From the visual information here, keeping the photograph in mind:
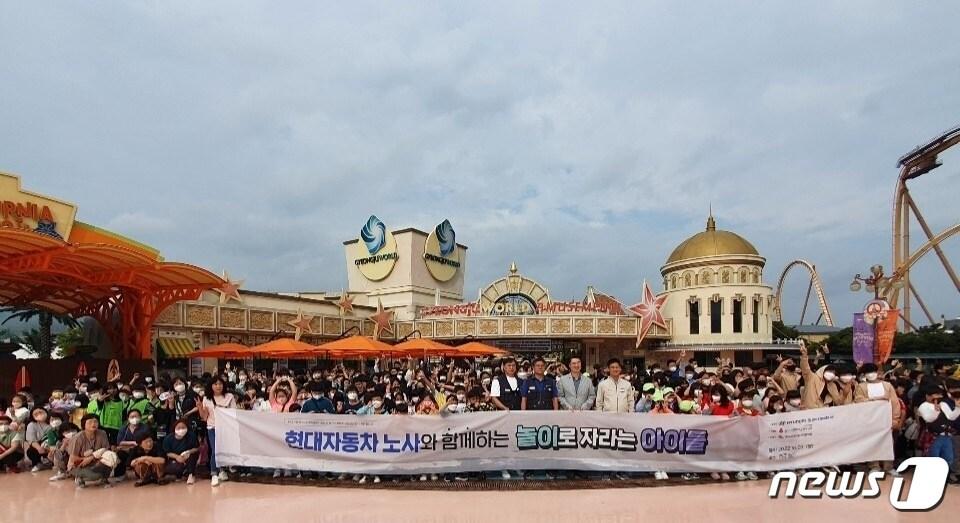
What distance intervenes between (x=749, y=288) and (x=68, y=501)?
109 feet

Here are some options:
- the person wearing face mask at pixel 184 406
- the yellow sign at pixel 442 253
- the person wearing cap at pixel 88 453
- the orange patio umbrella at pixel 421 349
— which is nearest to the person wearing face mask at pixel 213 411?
the person wearing face mask at pixel 184 406

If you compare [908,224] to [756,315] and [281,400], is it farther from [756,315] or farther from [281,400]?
[281,400]

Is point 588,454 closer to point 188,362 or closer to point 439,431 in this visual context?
point 439,431

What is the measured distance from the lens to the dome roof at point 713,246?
35281 millimetres

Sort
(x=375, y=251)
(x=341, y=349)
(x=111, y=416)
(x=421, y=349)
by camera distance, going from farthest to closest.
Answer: (x=375, y=251), (x=421, y=349), (x=341, y=349), (x=111, y=416)

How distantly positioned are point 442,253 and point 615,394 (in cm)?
3416

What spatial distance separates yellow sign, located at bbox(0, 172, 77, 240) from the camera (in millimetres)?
17703

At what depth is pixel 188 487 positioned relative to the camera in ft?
26.7

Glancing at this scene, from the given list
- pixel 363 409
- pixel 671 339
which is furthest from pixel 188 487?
pixel 671 339

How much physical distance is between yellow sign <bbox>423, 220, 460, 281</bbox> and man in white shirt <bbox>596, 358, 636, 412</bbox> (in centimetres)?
3233

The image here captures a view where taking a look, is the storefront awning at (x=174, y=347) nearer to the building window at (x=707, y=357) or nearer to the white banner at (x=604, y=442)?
the white banner at (x=604, y=442)

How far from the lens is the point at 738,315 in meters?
34.8

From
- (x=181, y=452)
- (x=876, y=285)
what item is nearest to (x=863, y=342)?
(x=876, y=285)

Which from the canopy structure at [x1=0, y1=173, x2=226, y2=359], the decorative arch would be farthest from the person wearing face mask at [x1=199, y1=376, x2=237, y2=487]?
the decorative arch
